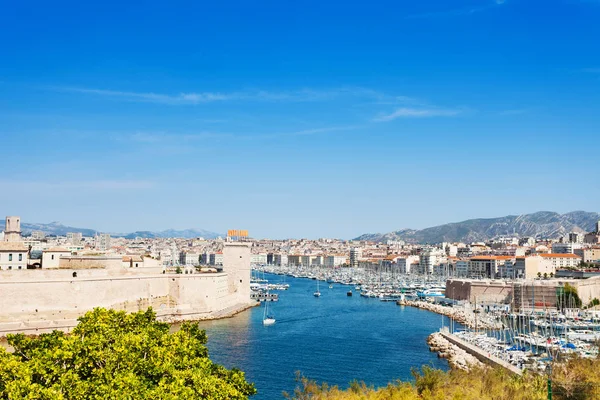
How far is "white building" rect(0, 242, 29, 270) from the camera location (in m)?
26.0

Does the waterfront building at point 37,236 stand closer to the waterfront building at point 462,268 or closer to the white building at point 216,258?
the white building at point 216,258

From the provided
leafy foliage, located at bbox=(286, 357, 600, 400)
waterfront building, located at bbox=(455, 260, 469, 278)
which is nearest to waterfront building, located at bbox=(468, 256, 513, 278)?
waterfront building, located at bbox=(455, 260, 469, 278)

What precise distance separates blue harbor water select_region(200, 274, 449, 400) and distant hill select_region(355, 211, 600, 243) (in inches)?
5774

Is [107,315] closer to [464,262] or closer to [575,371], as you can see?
[575,371]

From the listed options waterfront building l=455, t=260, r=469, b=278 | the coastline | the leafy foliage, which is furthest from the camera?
waterfront building l=455, t=260, r=469, b=278

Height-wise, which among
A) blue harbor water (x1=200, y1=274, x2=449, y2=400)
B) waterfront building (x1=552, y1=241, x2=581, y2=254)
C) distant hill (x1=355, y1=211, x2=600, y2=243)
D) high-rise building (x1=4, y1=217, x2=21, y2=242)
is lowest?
blue harbor water (x1=200, y1=274, x2=449, y2=400)

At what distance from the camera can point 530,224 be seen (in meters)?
185

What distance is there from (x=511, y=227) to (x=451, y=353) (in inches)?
6860

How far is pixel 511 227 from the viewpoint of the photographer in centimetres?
18562

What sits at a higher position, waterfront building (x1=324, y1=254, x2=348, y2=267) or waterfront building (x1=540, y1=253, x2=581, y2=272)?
waterfront building (x1=540, y1=253, x2=581, y2=272)

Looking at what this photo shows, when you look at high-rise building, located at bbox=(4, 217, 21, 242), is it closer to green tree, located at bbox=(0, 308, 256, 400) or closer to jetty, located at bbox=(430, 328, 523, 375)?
jetty, located at bbox=(430, 328, 523, 375)

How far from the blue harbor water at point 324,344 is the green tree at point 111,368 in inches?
252

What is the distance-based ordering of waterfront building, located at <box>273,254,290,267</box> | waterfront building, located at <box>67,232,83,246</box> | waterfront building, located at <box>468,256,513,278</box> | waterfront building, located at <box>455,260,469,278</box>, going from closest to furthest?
waterfront building, located at <box>468,256,513,278</box>, waterfront building, located at <box>455,260,469,278</box>, waterfront building, located at <box>67,232,83,246</box>, waterfront building, located at <box>273,254,290,267</box>

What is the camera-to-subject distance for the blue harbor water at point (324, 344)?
58.2 ft
